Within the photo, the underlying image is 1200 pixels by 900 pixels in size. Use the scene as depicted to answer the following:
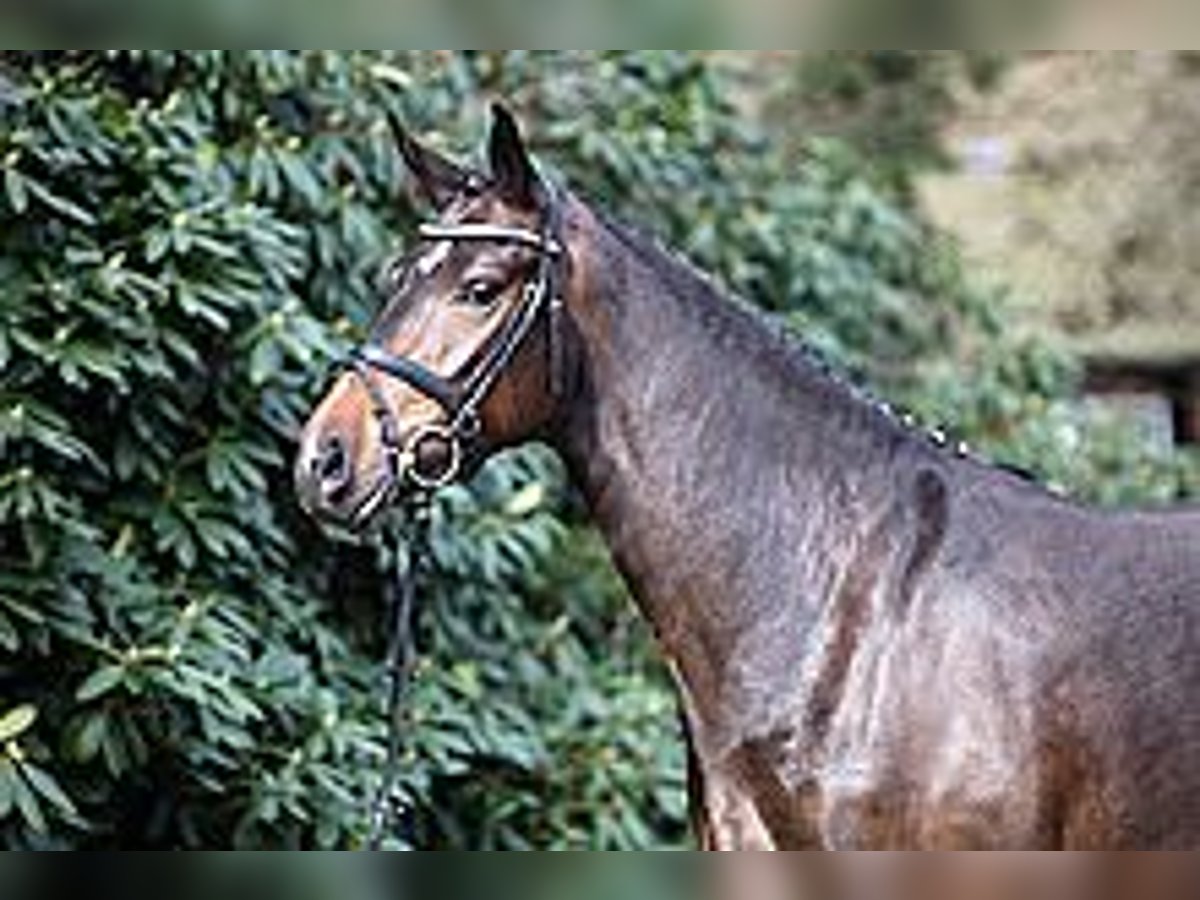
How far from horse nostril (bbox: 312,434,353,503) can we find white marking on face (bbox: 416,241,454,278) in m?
0.20

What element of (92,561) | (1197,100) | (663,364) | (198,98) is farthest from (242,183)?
(1197,100)

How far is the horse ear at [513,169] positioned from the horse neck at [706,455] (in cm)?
9

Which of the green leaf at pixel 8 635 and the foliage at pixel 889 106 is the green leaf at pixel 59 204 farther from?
the foliage at pixel 889 106

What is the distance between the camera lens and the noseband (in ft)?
7.62

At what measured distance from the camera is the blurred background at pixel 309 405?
3535 mm

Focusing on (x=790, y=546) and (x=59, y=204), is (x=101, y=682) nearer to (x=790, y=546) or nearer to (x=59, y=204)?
(x=59, y=204)

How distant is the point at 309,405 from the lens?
4000 millimetres

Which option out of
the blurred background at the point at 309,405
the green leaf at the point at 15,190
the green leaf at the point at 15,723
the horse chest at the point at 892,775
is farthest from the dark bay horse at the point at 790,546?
the green leaf at the point at 15,190

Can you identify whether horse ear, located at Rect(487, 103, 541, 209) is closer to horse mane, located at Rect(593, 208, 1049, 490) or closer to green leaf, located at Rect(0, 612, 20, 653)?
horse mane, located at Rect(593, 208, 1049, 490)

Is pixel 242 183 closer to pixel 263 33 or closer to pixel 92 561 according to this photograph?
pixel 92 561

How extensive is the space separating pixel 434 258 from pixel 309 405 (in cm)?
170

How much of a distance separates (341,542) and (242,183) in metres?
0.69

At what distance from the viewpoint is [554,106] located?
5.07 m

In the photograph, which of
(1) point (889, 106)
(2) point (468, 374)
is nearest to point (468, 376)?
(2) point (468, 374)
